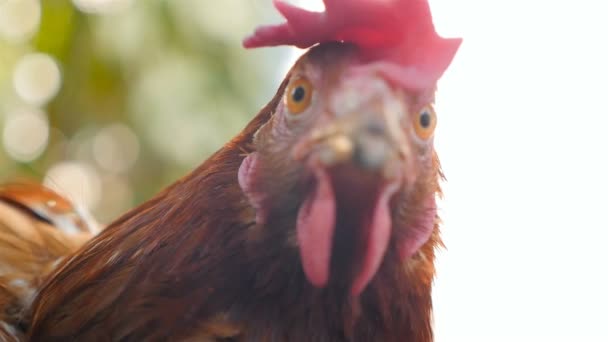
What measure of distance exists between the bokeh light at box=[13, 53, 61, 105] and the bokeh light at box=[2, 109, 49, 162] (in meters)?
0.12

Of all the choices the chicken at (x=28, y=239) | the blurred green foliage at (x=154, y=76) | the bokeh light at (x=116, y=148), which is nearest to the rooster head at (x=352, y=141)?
the chicken at (x=28, y=239)

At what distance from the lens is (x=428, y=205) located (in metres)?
1.13

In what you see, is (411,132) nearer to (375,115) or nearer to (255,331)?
(375,115)

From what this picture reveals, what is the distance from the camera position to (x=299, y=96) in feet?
3.45

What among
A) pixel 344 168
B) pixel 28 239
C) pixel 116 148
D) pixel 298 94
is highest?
pixel 298 94

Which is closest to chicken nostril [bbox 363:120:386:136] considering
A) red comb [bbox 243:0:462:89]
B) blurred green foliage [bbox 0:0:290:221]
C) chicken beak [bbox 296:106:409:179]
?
chicken beak [bbox 296:106:409:179]

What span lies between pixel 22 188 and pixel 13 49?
2.67 meters

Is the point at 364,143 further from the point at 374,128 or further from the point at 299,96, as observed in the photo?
the point at 299,96

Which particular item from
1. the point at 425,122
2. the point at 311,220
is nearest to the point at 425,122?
the point at 425,122

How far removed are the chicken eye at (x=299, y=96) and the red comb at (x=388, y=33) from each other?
3.1 inches

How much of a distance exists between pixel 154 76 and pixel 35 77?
84cm

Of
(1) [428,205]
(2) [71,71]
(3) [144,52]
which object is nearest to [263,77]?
(3) [144,52]

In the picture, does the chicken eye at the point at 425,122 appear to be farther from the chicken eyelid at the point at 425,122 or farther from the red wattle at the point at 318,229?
the red wattle at the point at 318,229

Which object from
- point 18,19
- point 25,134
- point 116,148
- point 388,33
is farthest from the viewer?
point 116,148
